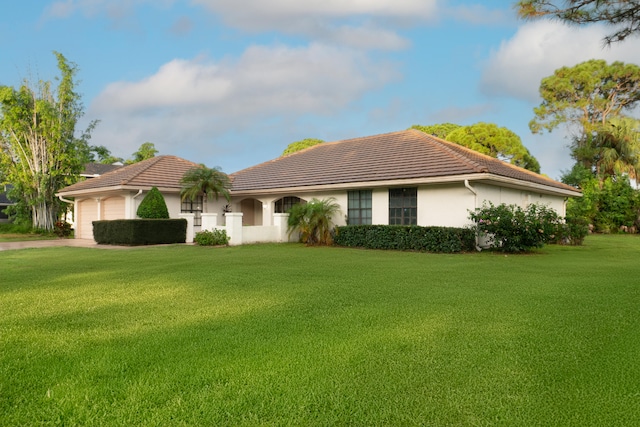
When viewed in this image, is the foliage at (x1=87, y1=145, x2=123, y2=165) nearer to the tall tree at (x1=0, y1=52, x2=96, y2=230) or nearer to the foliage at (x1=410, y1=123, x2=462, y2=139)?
the tall tree at (x1=0, y1=52, x2=96, y2=230)

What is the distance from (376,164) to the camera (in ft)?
62.3

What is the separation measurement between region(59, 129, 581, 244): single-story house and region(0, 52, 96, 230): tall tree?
4408mm

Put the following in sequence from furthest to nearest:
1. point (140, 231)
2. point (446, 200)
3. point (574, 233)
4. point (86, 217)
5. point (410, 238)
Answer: point (86, 217), point (574, 233), point (140, 231), point (446, 200), point (410, 238)

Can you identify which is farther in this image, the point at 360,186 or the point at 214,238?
the point at 360,186

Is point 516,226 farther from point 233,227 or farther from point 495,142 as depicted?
point 495,142

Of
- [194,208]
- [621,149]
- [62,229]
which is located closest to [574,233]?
[194,208]

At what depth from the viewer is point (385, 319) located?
16.3ft

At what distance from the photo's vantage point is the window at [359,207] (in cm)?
1858

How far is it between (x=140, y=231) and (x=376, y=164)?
10.2m

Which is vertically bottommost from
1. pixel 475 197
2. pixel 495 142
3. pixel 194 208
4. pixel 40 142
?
pixel 194 208

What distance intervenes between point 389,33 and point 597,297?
1135 centimetres

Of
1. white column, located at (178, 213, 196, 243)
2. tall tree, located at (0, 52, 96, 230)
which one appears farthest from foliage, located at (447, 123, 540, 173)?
tall tree, located at (0, 52, 96, 230)

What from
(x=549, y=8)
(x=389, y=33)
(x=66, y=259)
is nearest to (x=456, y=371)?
(x=549, y=8)

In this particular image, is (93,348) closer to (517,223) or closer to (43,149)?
(517,223)
